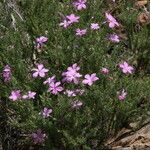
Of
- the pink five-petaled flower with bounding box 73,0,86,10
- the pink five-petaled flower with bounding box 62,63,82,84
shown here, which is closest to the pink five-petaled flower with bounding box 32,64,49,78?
the pink five-petaled flower with bounding box 62,63,82,84

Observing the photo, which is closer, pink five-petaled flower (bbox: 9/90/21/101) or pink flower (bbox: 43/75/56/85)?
pink five-petaled flower (bbox: 9/90/21/101)

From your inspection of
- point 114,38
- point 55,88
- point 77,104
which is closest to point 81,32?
point 114,38

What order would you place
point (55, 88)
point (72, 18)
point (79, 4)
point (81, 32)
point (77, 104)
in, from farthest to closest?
point (79, 4) < point (72, 18) < point (81, 32) < point (55, 88) < point (77, 104)

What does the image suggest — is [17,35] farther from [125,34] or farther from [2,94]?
[125,34]

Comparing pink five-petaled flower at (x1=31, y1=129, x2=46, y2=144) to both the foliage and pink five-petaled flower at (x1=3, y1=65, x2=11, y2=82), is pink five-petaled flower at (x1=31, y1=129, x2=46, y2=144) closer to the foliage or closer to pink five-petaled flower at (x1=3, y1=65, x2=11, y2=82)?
the foliage

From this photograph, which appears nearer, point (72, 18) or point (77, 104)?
point (77, 104)

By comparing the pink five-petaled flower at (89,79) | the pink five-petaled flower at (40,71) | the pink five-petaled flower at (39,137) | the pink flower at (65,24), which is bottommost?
the pink five-petaled flower at (39,137)

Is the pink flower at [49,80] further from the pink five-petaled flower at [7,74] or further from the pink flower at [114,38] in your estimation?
the pink flower at [114,38]

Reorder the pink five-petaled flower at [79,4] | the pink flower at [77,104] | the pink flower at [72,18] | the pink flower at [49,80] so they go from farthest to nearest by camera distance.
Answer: the pink five-petaled flower at [79,4] → the pink flower at [72,18] → the pink flower at [49,80] → the pink flower at [77,104]

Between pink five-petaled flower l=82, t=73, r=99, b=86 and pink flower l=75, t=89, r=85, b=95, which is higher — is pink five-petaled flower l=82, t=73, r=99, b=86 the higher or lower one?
the higher one

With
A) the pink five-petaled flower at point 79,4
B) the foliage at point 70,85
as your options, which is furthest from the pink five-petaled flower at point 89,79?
the pink five-petaled flower at point 79,4

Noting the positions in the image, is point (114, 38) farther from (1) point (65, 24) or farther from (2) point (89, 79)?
(2) point (89, 79)
